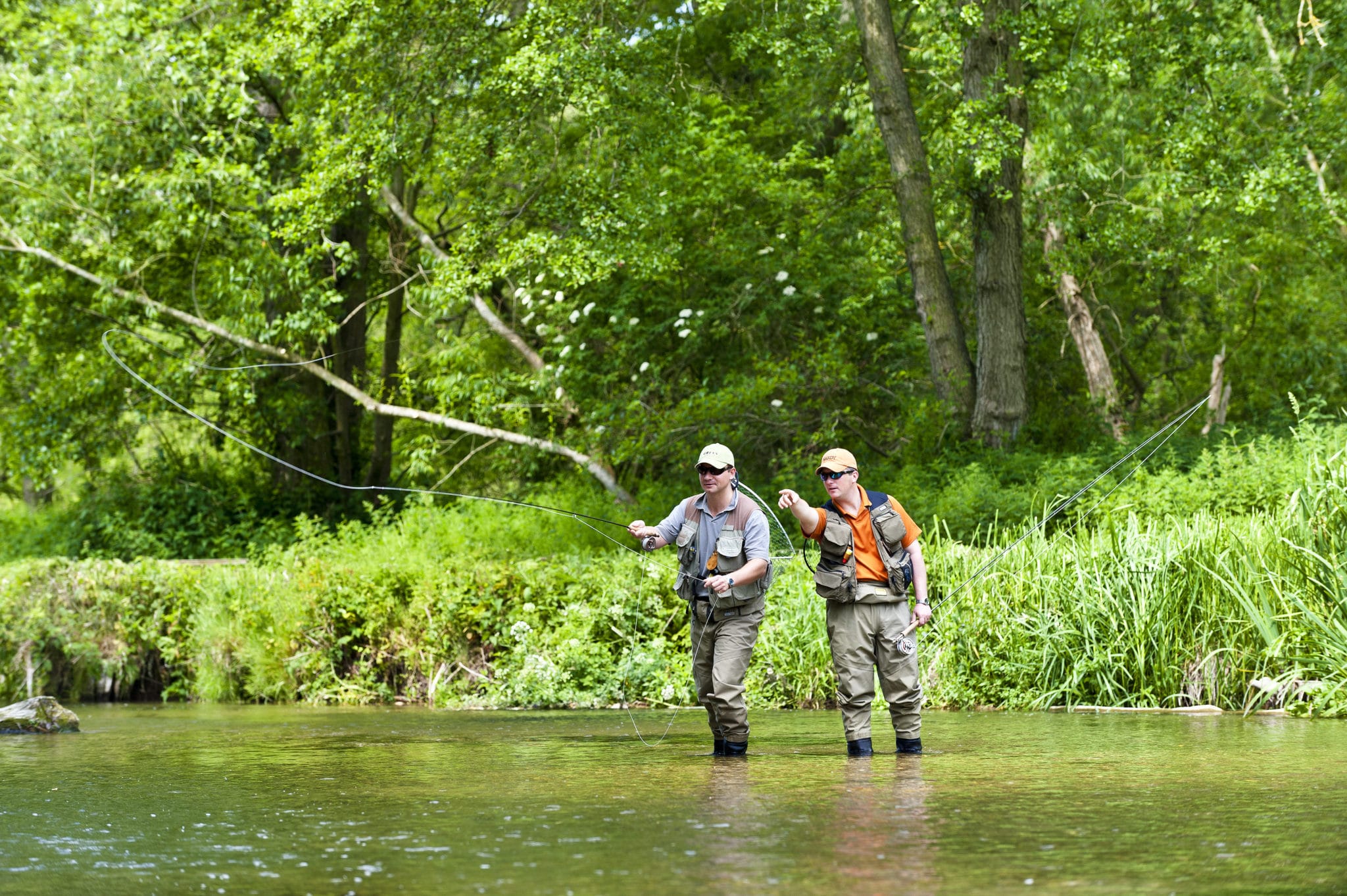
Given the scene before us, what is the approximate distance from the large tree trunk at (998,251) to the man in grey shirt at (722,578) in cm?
1000

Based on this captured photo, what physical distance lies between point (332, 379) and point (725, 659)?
1534 cm

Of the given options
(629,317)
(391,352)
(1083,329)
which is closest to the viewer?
(629,317)

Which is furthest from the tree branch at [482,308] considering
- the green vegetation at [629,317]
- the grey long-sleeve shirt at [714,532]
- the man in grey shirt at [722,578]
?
the man in grey shirt at [722,578]

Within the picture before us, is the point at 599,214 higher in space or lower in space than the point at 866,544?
higher

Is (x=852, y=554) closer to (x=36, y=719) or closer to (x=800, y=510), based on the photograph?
(x=800, y=510)

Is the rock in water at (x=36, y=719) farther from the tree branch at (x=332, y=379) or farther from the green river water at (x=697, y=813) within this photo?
the tree branch at (x=332, y=379)

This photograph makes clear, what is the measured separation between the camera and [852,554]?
28.6 ft

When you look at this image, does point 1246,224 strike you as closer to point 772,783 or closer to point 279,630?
point 279,630

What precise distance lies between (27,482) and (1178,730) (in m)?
35.5

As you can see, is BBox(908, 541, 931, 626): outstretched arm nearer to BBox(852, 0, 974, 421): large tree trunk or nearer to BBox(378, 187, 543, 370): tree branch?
BBox(852, 0, 974, 421): large tree trunk

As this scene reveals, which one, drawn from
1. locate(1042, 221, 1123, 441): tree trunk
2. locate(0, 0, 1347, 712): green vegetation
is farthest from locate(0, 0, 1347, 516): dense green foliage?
locate(1042, 221, 1123, 441): tree trunk

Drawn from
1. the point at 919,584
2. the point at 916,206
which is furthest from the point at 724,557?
the point at 916,206

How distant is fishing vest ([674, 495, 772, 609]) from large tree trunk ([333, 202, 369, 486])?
1548 centimetres

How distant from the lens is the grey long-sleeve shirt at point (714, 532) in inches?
345
